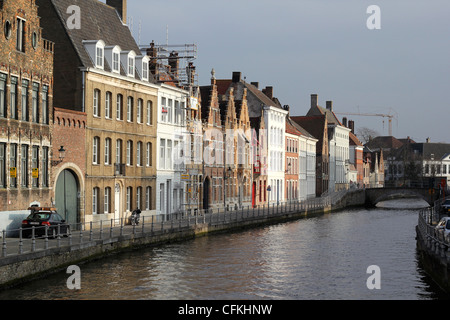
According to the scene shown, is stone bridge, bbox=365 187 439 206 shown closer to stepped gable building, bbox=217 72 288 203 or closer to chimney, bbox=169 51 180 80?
stepped gable building, bbox=217 72 288 203

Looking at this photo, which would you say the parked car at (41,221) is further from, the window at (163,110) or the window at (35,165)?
the window at (163,110)

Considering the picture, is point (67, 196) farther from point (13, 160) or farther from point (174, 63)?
point (174, 63)

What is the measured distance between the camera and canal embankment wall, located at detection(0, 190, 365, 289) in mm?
28031

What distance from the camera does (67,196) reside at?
43.7 metres

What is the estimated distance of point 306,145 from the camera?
342 feet

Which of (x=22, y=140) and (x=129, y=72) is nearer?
(x=22, y=140)

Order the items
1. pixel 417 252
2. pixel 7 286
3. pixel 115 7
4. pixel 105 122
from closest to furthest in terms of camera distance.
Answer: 1. pixel 7 286
2. pixel 417 252
3. pixel 105 122
4. pixel 115 7

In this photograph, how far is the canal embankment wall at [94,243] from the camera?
28031 millimetres

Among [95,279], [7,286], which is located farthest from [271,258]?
[7,286]

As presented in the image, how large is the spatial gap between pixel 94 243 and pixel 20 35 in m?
11.4

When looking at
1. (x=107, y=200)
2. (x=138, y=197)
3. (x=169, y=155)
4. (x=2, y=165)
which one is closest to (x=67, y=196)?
(x=107, y=200)

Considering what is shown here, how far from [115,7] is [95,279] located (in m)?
31.2

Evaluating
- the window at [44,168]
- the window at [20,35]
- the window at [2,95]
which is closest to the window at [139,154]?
the window at [44,168]

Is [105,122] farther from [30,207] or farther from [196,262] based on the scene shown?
[196,262]
